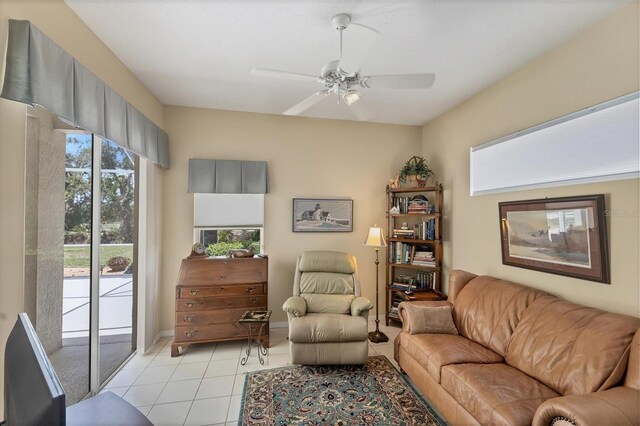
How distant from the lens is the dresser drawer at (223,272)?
2990 mm

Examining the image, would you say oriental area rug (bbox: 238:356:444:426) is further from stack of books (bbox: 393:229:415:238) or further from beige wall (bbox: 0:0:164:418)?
stack of books (bbox: 393:229:415:238)

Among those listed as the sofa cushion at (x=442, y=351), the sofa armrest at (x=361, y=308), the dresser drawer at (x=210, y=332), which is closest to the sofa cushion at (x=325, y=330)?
the sofa armrest at (x=361, y=308)

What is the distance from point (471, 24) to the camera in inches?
75.9

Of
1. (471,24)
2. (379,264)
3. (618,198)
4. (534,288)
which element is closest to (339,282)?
(379,264)

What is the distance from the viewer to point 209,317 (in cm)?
296

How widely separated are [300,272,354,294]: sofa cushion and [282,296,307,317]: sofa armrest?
30 cm

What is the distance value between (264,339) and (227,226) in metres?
1.47

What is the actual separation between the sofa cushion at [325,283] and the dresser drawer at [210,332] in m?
0.68

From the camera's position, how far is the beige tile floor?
2.04 metres

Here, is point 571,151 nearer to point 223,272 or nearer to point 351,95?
point 351,95

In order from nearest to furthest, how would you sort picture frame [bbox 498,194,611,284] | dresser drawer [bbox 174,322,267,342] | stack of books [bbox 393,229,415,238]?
picture frame [bbox 498,194,611,284] < dresser drawer [bbox 174,322,267,342] < stack of books [bbox 393,229,415,238]

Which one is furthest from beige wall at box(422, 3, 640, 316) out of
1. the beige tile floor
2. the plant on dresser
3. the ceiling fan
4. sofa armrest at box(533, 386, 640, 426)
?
the beige tile floor

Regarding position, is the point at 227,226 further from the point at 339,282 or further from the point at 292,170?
the point at 339,282

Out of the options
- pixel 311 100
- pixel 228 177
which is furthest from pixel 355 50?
pixel 228 177
